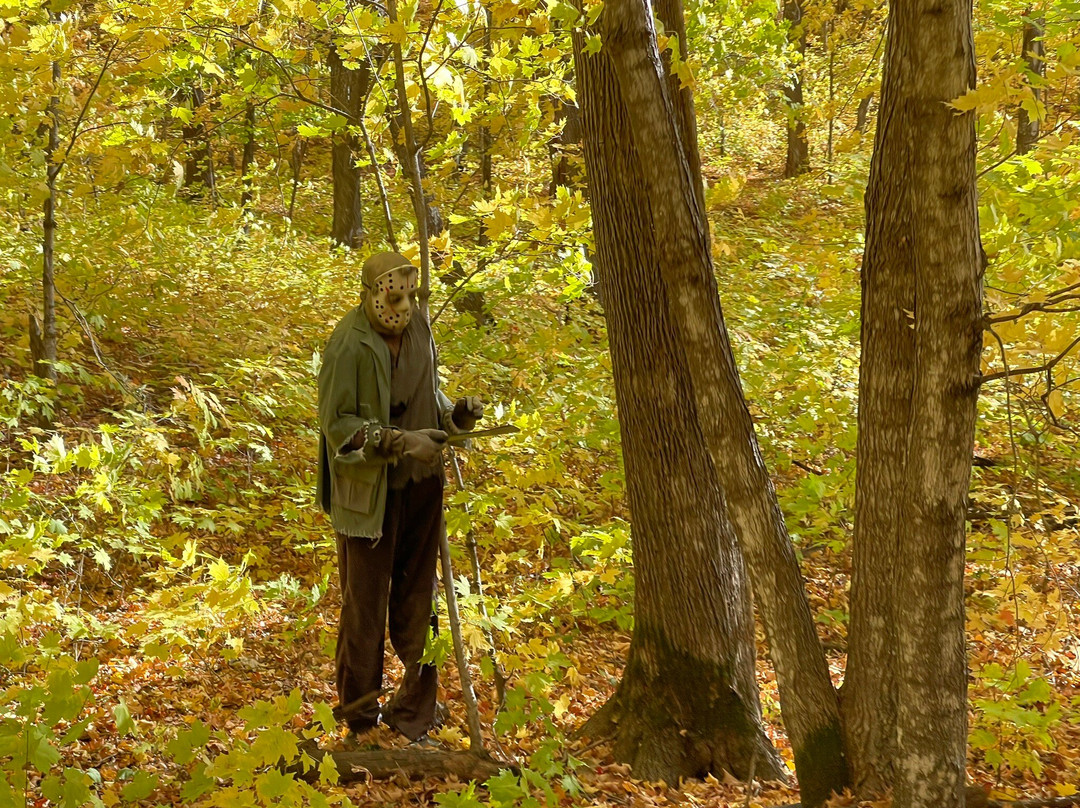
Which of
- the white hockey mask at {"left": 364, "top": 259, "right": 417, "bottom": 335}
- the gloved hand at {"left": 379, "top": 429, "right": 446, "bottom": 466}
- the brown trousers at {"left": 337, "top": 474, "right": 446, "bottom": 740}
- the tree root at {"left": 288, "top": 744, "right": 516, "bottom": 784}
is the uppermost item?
the white hockey mask at {"left": 364, "top": 259, "right": 417, "bottom": 335}

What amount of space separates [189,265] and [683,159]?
752 cm

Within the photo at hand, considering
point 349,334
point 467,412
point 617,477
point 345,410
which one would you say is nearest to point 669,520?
point 467,412

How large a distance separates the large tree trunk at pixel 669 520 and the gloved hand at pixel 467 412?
0.65 metres

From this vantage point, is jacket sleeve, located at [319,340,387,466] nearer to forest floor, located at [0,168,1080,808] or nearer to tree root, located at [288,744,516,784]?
forest floor, located at [0,168,1080,808]

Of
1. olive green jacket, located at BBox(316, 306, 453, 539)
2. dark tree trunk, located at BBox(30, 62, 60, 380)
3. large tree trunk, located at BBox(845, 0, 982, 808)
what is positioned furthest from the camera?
dark tree trunk, located at BBox(30, 62, 60, 380)

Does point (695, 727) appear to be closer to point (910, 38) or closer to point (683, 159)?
point (683, 159)

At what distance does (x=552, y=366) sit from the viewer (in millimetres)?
7258

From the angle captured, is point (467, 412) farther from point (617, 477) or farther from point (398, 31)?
point (617, 477)

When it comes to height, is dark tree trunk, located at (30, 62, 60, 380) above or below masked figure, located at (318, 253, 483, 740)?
above

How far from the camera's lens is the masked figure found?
3.44m

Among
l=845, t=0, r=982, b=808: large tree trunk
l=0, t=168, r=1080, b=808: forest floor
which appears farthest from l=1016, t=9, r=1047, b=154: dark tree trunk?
l=0, t=168, r=1080, b=808: forest floor

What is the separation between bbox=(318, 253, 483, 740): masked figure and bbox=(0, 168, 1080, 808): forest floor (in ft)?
0.62

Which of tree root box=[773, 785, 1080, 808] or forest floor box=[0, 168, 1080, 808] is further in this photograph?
forest floor box=[0, 168, 1080, 808]

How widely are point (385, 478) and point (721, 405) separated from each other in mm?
1394
